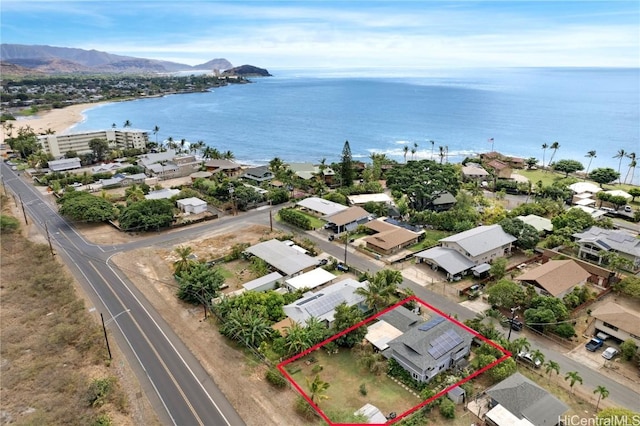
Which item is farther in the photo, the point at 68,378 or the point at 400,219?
the point at 400,219

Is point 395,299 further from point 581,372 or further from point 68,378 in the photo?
point 68,378

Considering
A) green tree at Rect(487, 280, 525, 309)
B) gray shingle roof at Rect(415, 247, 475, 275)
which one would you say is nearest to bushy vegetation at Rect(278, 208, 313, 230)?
gray shingle roof at Rect(415, 247, 475, 275)

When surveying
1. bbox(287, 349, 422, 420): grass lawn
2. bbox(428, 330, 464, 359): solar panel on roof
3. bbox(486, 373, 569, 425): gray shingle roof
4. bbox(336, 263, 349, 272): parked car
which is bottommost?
bbox(287, 349, 422, 420): grass lawn

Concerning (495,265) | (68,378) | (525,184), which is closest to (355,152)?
(525,184)

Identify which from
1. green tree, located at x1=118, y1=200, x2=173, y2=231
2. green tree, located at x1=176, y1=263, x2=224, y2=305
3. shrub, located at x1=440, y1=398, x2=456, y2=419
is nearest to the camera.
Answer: shrub, located at x1=440, y1=398, x2=456, y2=419

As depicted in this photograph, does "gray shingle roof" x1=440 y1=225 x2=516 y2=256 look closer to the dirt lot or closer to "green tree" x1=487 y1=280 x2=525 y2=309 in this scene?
"green tree" x1=487 y1=280 x2=525 y2=309

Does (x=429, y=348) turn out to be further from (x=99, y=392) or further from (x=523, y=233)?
(x=523, y=233)

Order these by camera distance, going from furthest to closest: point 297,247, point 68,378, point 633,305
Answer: point 297,247
point 633,305
point 68,378

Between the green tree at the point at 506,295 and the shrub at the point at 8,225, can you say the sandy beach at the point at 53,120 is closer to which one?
the shrub at the point at 8,225

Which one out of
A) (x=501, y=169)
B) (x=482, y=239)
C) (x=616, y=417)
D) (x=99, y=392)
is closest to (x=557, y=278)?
(x=482, y=239)
